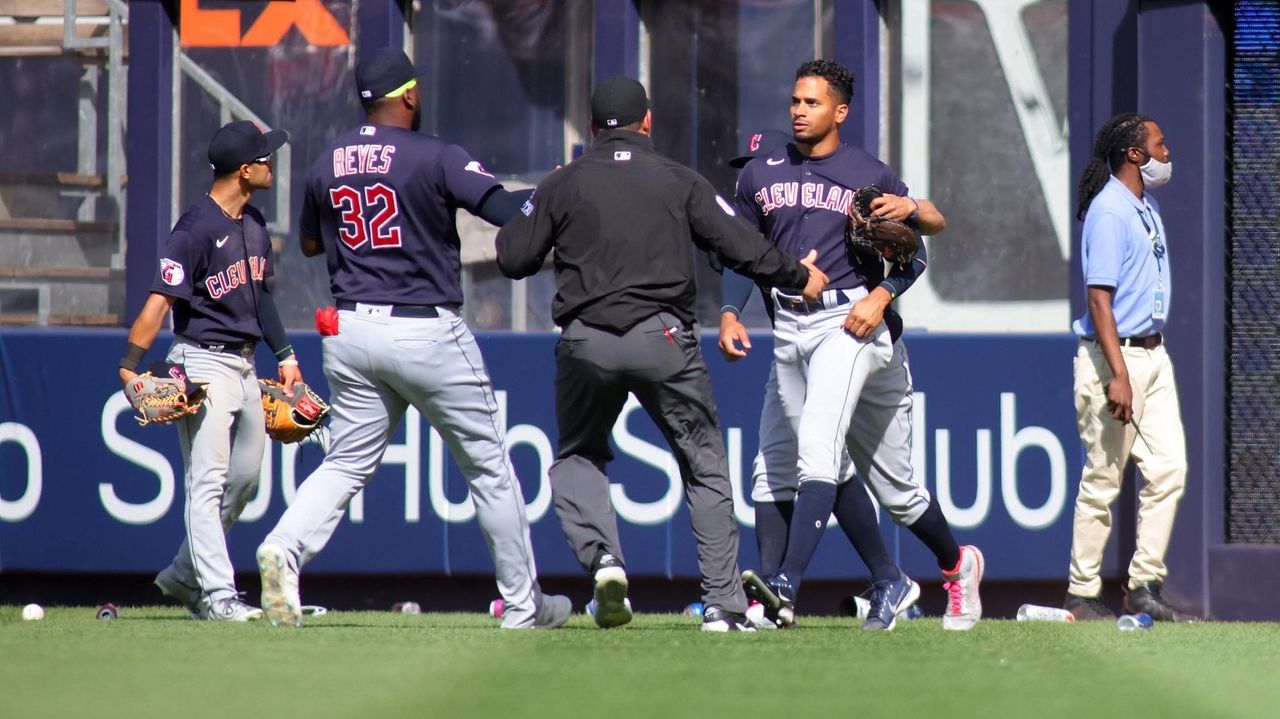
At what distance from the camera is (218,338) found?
24.6 feet

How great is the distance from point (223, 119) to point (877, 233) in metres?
4.61

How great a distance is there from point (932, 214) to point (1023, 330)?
2820 mm

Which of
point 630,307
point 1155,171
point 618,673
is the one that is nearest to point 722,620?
point 630,307

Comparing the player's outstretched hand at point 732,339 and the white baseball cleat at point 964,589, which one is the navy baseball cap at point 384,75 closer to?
the player's outstretched hand at point 732,339

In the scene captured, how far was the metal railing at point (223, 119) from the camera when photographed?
9.86m

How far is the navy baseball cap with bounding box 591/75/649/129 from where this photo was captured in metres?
6.52

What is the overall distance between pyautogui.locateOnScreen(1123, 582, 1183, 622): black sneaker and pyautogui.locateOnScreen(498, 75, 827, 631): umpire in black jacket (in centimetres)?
244

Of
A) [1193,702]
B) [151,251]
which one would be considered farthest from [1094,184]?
[151,251]

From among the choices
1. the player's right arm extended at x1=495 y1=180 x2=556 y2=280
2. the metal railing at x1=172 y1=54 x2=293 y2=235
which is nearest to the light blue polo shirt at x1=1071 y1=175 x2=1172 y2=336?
the player's right arm extended at x1=495 y1=180 x2=556 y2=280

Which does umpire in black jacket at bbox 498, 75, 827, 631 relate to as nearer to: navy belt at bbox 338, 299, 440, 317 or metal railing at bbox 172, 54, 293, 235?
navy belt at bbox 338, 299, 440, 317

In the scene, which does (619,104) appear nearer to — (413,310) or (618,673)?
(413,310)

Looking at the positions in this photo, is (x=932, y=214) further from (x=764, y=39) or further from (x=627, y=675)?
(x=764, y=39)

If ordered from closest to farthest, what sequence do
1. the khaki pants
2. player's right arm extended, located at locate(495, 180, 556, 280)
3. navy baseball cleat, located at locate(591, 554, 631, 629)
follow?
navy baseball cleat, located at locate(591, 554, 631, 629) < player's right arm extended, located at locate(495, 180, 556, 280) < the khaki pants

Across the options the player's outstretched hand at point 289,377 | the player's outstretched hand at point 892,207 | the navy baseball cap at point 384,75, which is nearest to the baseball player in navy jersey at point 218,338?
the player's outstretched hand at point 289,377
